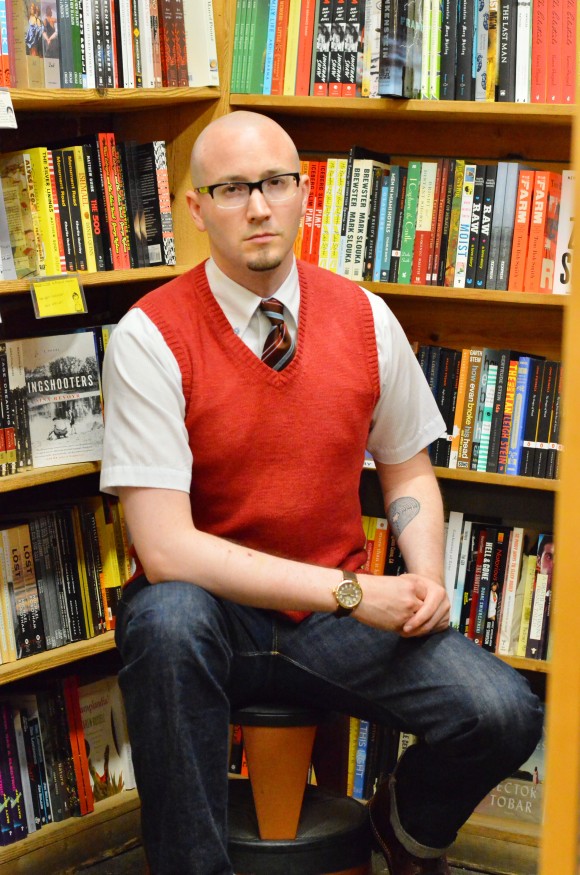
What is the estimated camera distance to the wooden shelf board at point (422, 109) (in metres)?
1.98

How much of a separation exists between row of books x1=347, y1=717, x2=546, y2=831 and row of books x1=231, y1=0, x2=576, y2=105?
1.25 m

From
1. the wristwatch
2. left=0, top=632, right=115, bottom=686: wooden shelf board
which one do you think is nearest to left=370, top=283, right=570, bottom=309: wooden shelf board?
the wristwatch

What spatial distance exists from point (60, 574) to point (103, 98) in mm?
870

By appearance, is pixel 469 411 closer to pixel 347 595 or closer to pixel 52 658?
pixel 347 595

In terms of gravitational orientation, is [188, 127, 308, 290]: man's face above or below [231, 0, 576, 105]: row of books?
below

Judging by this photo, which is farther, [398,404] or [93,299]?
[93,299]

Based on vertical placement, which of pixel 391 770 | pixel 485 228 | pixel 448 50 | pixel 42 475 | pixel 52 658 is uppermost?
pixel 448 50

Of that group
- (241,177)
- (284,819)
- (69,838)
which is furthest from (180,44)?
(69,838)

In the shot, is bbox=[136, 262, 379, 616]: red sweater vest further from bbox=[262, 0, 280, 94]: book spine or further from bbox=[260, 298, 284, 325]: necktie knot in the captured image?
bbox=[262, 0, 280, 94]: book spine

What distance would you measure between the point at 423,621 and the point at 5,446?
2.60 ft

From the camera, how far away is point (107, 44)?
1.95 m

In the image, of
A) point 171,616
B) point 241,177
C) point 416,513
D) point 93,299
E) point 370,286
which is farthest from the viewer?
point 93,299

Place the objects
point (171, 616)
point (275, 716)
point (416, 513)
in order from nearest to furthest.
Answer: point (171, 616)
point (275, 716)
point (416, 513)

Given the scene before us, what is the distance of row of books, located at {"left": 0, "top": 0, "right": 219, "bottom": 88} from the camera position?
1813 mm
